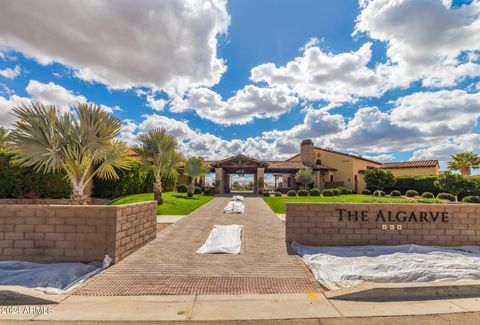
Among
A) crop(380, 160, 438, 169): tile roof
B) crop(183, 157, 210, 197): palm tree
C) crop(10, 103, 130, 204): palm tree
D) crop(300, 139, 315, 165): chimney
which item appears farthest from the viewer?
crop(300, 139, 315, 165): chimney

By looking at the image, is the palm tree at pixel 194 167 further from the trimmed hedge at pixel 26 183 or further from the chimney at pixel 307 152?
the chimney at pixel 307 152

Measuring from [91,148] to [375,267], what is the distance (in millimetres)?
10762

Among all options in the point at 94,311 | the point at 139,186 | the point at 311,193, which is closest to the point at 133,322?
the point at 94,311

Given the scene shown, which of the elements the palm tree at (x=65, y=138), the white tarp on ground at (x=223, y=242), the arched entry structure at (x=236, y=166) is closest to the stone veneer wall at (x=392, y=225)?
the white tarp on ground at (x=223, y=242)

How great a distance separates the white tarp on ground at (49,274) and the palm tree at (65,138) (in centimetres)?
467

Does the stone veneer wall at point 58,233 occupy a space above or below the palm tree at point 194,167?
below

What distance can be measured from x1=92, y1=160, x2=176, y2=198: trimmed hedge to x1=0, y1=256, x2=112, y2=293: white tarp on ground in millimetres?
13188

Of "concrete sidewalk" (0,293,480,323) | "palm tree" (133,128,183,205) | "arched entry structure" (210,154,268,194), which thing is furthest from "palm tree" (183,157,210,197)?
"concrete sidewalk" (0,293,480,323)

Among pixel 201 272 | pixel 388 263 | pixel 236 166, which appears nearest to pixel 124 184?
pixel 201 272

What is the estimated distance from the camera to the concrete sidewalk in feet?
13.3

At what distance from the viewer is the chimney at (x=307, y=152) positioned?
141 feet

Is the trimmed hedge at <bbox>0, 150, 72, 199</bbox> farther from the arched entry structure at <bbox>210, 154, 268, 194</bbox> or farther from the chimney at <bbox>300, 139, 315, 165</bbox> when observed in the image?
the chimney at <bbox>300, 139, 315, 165</bbox>

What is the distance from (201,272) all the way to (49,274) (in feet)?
10.7

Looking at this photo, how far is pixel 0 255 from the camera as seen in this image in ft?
20.6
